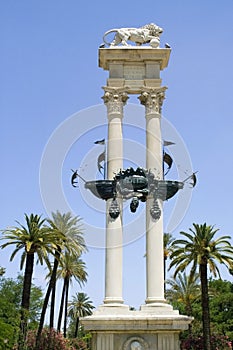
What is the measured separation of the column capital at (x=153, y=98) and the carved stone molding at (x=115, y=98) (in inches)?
31.2

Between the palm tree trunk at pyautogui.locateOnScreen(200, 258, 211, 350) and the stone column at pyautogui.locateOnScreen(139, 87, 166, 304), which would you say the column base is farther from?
the palm tree trunk at pyautogui.locateOnScreen(200, 258, 211, 350)

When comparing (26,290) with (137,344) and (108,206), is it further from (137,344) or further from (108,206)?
(137,344)

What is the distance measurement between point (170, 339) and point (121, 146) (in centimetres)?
770

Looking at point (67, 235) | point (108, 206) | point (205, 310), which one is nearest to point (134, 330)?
point (108, 206)

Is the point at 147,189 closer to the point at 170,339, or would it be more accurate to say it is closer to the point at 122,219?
the point at 122,219

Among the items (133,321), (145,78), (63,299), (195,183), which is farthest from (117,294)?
(63,299)

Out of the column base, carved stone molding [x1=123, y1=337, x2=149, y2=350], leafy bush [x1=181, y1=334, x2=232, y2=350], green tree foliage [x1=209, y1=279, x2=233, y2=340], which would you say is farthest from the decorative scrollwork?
green tree foliage [x1=209, y1=279, x2=233, y2=340]

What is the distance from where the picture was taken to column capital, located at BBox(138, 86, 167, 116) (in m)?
22.8

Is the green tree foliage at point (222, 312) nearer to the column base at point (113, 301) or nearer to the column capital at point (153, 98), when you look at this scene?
the column base at point (113, 301)

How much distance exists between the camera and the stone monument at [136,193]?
18625mm

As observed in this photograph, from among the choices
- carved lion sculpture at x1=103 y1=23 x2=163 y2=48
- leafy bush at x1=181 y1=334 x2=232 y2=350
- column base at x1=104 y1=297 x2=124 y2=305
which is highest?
carved lion sculpture at x1=103 y1=23 x2=163 y2=48

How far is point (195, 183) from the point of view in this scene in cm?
2236

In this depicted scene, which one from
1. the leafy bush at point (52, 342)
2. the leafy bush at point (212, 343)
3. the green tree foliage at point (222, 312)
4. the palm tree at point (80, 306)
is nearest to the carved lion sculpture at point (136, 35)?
the leafy bush at point (212, 343)

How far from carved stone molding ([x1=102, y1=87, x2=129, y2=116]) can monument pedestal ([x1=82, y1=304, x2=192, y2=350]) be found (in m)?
8.51
